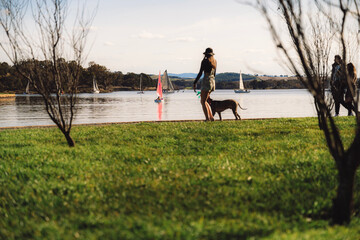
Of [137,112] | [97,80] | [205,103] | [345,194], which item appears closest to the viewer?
[345,194]

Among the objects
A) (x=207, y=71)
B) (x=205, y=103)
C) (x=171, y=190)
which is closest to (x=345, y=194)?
(x=171, y=190)

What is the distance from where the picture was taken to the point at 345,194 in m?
4.14

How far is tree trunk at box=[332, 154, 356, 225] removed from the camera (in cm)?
401

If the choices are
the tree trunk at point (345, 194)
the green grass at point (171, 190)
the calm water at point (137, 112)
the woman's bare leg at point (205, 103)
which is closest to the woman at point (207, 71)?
the woman's bare leg at point (205, 103)

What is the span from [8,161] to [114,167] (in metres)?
2.57

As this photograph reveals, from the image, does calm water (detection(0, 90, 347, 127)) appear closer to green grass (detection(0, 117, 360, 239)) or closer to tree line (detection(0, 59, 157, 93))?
green grass (detection(0, 117, 360, 239))

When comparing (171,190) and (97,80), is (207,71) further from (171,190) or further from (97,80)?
(97,80)

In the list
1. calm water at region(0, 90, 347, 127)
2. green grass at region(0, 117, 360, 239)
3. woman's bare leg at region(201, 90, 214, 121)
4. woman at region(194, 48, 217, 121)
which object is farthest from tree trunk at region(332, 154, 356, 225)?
woman's bare leg at region(201, 90, 214, 121)

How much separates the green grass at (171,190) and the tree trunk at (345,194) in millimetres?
176

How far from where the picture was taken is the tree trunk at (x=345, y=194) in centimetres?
401

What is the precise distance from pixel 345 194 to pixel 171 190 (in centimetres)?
249

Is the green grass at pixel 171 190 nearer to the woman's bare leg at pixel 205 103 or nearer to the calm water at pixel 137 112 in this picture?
the calm water at pixel 137 112

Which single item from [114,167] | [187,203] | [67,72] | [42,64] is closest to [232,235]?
[187,203]

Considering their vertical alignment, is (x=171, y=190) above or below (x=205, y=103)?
below
